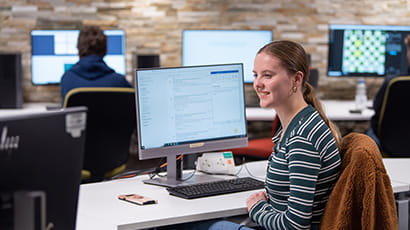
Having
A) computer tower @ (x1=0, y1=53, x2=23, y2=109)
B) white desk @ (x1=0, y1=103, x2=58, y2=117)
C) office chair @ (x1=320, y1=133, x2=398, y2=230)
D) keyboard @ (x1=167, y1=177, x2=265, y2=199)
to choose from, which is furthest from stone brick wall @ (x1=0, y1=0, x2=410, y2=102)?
office chair @ (x1=320, y1=133, x2=398, y2=230)

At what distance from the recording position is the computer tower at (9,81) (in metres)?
4.06

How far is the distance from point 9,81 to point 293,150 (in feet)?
9.01

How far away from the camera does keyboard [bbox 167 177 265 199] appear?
218 centimetres

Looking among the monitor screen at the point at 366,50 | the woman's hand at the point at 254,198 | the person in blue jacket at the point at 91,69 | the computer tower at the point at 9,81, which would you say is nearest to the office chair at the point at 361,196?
the woman's hand at the point at 254,198

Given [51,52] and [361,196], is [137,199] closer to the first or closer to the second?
[361,196]

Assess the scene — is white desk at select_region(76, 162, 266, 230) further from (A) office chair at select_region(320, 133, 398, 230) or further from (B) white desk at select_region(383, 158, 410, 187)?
(B) white desk at select_region(383, 158, 410, 187)

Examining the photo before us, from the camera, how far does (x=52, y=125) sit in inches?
45.3

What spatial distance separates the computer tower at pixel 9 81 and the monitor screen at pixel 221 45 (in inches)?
45.3

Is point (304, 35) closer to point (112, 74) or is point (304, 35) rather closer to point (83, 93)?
point (112, 74)

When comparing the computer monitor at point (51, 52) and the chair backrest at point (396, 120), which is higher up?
the computer monitor at point (51, 52)

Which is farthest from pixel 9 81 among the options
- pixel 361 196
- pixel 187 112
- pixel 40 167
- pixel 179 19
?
pixel 40 167

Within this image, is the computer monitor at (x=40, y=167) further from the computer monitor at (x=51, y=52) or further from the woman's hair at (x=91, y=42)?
the computer monitor at (x=51, y=52)

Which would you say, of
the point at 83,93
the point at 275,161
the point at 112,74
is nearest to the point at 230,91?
the point at 275,161

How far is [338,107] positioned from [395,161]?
5.17ft
